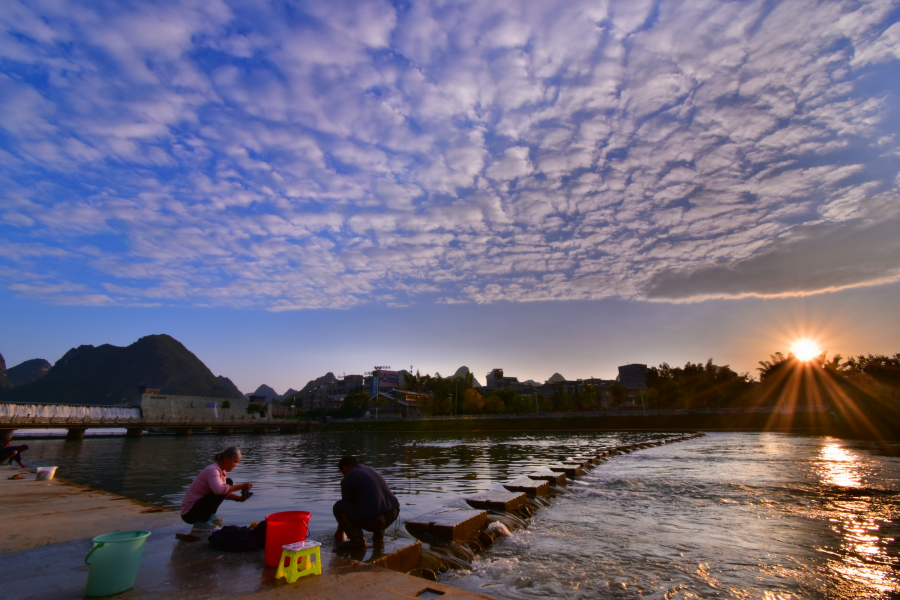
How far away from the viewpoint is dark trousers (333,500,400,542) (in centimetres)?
685

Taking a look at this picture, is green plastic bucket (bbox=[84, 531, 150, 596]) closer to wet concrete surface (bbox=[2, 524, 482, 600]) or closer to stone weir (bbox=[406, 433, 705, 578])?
wet concrete surface (bbox=[2, 524, 482, 600])

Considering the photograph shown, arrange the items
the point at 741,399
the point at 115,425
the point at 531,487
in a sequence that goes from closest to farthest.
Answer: the point at 531,487, the point at 115,425, the point at 741,399

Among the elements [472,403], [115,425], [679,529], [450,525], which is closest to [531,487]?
[679,529]

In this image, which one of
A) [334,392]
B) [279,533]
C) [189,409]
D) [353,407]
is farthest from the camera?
[334,392]

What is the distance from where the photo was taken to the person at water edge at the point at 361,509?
22.5ft

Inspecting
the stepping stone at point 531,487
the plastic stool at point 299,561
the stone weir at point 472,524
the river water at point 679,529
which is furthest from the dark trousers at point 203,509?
the stepping stone at point 531,487

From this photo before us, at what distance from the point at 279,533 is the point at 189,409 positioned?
122 metres

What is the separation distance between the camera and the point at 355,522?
6.92m

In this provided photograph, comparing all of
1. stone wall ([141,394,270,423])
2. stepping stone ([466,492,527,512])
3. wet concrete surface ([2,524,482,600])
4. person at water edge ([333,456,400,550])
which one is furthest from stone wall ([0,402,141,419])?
person at water edge ([333,456,400,550])

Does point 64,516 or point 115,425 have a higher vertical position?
point 64,516

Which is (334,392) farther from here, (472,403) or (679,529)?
(679,529)

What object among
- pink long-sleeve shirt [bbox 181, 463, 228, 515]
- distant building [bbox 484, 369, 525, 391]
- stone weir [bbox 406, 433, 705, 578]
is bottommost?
stone weir [bbox 406, 433, 705, 578]

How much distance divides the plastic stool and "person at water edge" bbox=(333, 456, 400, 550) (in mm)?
1661

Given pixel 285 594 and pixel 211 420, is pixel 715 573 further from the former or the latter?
pixel 211 420
